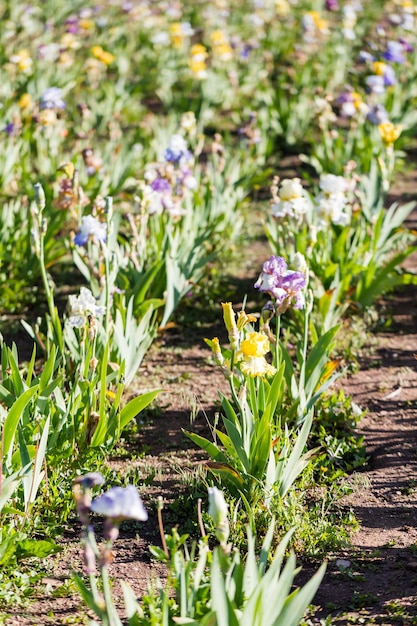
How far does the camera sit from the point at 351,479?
9.49 ft

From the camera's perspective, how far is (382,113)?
16.5 feet

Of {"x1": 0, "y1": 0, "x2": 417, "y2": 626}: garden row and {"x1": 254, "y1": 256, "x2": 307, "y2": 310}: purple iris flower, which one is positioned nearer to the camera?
{"x1": 0, "y1": 0, "x2": 417, "y2": 626}: garden row

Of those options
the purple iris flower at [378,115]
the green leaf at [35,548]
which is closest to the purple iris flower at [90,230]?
the green leaf at [35,548]

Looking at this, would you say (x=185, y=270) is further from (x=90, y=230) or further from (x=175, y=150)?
(x=90, y=230)

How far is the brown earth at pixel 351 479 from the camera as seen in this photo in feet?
7.63

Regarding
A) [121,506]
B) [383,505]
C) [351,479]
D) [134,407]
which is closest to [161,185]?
[134,407]

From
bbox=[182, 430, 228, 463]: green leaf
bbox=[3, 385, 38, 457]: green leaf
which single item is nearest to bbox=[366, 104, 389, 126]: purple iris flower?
bbox=[182, 430, 228, 463]: green leaf

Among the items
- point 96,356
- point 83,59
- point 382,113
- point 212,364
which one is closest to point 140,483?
point 96,356

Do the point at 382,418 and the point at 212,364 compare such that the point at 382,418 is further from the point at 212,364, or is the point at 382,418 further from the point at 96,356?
the point at 96,356

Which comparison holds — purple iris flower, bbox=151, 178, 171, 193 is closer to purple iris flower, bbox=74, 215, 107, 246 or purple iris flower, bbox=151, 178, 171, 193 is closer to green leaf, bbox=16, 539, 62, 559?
purple iris flower, bbox=74, 215, 107, 246

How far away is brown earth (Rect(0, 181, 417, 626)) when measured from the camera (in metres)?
2.32

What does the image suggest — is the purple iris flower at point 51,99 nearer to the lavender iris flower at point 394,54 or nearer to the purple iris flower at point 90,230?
the purple iris flower at point 90,230

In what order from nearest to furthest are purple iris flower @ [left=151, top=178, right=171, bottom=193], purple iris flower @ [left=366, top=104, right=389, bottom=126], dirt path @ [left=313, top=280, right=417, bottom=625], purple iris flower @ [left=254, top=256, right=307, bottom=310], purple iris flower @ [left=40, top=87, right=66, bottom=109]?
dirt path @ [left=313, top=280, right=417, bottom=625] → purple iris flower @ [left=254, top=256, right=307, bottom=310] → purple iris flower @ [left=151, top=178, right=171, bottom=193] → purple iris flower @ [left=40, top=87, right=66, bottom=109] → purple iris flower @ [left=366, top=104, right=389, bottom=126]

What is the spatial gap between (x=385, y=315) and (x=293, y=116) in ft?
9.02
